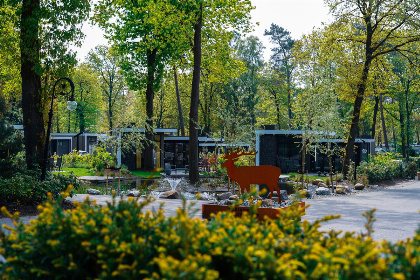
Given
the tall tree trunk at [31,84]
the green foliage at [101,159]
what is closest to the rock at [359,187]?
the tall tree trunk at [31,84]

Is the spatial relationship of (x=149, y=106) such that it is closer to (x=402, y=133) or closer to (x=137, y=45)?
(x=137, y=45)

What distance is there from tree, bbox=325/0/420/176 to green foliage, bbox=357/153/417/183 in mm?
1513

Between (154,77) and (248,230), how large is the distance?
22.6 m

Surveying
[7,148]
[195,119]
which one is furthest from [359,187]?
[7,148]

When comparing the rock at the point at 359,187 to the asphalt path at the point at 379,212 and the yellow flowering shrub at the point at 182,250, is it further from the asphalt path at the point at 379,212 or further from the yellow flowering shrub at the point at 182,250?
the yellow flowering shrub at the point at 182,250

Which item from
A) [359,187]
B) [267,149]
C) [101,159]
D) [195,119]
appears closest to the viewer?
[359,187]

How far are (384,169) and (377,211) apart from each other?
10492 mm

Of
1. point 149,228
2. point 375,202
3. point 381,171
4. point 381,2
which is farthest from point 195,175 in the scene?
point 149,228

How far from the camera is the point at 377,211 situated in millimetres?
10945

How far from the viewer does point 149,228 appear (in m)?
2.99

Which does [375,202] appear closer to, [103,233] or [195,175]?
[195,175]

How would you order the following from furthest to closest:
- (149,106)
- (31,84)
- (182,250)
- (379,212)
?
(149,106) → (31,84) → (379,212) → (182,250)

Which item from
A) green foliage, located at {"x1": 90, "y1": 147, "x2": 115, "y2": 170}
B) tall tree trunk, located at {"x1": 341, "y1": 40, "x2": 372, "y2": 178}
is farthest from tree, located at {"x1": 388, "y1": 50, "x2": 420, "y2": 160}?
green foliage, located at {"x1": 90, "y1": 147, "x2": 115, "y2": 170}

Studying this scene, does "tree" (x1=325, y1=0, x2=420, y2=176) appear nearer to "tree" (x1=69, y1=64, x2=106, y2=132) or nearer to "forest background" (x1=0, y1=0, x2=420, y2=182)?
"forest background" (x1=0, y1=0, x2=420, y2=182)
